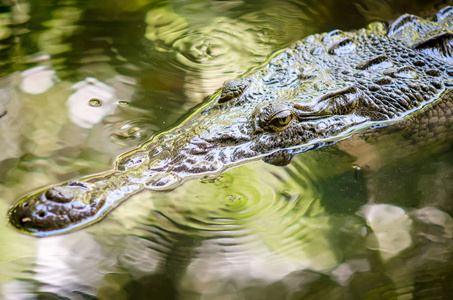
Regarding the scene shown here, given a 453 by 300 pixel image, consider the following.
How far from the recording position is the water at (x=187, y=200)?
8.95ft

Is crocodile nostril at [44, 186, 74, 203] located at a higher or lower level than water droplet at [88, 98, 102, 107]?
higher

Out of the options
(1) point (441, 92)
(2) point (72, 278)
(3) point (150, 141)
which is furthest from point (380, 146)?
(2) point (72, 278)

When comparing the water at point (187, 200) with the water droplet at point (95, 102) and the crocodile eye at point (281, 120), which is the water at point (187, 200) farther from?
the crocodile eye at point (281, 120)

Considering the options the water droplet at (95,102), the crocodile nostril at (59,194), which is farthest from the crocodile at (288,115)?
the water droplet at (95,102)

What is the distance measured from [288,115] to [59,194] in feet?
5.67

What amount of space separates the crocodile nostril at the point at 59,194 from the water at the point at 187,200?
24 cm

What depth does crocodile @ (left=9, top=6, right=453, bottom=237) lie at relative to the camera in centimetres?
301

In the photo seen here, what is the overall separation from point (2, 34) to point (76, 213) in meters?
2.98

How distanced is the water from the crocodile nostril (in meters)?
0.24

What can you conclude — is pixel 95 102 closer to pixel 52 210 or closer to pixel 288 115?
pixel 52 210

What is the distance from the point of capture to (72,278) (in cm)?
267

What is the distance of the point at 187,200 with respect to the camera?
10.5 ft

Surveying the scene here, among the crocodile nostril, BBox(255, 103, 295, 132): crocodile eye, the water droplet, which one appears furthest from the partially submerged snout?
BBox(255, 103, 295, 132): crocodile eye

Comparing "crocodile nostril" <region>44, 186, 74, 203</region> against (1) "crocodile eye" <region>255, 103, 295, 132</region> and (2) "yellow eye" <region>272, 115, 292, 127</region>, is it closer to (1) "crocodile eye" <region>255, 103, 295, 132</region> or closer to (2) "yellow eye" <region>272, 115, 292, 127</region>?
(1) "crocodile eye" <region>255, 103, 295, 132</region>
